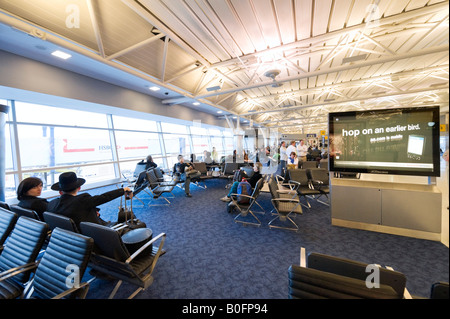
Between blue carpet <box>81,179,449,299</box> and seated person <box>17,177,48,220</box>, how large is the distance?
1.31 m

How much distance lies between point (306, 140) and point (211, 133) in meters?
13.8

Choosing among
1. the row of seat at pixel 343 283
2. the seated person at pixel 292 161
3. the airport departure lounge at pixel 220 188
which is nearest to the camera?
the row of seat at pixel 343 283

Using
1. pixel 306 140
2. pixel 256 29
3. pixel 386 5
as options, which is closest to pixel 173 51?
pixel 256 29

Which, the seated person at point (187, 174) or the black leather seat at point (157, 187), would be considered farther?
the seated person at point (187, 174)

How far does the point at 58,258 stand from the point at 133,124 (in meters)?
8.75

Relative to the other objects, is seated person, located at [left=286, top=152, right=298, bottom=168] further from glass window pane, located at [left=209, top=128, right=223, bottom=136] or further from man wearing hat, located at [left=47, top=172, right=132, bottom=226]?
glass window pane, located at [left=209, top=128, right=223, bottom=136]

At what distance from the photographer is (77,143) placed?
696cm

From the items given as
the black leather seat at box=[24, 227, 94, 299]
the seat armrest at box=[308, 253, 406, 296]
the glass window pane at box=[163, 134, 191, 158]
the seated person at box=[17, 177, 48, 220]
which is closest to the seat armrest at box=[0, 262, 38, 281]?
the black leather seat at box=[24, 227, 94, 299]

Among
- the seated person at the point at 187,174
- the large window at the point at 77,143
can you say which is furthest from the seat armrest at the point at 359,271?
the large window at the point at 77,143

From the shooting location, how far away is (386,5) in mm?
3189

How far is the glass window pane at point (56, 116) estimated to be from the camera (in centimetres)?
559

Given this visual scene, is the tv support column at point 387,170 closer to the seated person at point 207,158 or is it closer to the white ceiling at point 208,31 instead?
the white ceiling at point 208,31

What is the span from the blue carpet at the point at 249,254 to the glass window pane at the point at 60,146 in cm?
420

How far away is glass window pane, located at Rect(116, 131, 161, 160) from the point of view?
841 cm
